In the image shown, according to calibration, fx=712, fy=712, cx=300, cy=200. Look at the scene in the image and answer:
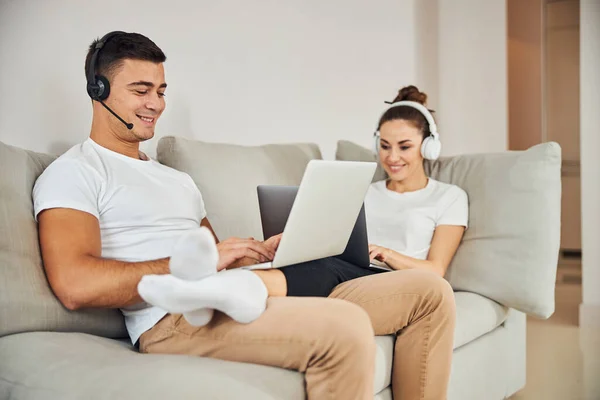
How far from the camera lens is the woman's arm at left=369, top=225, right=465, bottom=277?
2203 millimetres

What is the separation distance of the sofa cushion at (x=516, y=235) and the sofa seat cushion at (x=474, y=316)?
0.04 meters

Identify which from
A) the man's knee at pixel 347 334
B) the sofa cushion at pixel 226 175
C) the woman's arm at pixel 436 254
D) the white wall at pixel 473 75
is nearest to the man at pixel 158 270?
the man's knee at pixel 347 334

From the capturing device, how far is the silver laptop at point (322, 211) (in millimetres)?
1535

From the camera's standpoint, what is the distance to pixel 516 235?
7.91 ft

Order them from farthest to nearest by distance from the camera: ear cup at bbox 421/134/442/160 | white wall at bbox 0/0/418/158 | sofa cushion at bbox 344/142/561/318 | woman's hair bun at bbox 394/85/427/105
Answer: woman's hair bun at bbox 394/85/427/105 → ear cup at bbox 421/134/442/160 → sofa cushion at bbox 344/142/561/318 → white wall at bbox 0/0/418/158

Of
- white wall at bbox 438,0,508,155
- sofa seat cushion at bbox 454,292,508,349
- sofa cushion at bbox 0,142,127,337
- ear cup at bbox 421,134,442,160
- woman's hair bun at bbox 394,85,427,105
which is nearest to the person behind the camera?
sofa cushion at bbox 0,142,127,337

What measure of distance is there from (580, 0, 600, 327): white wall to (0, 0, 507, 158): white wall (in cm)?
55

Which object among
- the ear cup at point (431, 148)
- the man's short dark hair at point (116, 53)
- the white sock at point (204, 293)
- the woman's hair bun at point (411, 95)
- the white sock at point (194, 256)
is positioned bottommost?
the white sock at point (204, 293)

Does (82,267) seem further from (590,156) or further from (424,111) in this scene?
(590,156)

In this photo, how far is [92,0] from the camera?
217 cm

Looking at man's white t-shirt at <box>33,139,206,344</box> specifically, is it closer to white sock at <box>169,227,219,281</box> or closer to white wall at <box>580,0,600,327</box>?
white sock at <box>169,227,219,281</box>

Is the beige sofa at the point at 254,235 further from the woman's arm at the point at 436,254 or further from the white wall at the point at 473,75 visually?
the white wall at the point at 473,75

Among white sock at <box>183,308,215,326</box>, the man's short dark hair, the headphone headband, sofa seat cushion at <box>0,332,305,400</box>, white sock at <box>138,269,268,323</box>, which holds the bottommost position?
sofa seat cushion at <box>0,332,305,400</box>

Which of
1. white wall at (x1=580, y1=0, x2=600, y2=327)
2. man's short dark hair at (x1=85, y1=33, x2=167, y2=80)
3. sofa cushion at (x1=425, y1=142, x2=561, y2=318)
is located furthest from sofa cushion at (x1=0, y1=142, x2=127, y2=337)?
white wall at (x1=580, y1=0, x2=600, y2=327)
